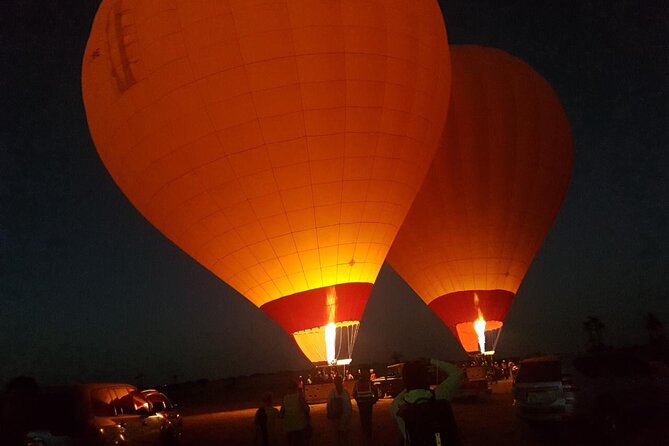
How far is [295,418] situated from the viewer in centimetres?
792

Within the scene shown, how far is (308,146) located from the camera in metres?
14.4

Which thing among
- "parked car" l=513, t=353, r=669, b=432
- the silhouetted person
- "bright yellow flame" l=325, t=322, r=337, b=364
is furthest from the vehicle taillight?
"bright yellow flame" l=325, t=322, r=337, b=364

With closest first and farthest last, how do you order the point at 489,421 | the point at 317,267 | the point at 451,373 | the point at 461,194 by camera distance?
the point at 451,373 → the point at 489,421 → the point at 317,267 → the point at 461,194

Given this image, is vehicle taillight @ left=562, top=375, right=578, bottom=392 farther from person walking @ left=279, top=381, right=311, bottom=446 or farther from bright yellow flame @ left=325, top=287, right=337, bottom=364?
bright yellow flame @ left=325, top=287, right=337, bottom=364

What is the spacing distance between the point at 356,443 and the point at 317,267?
199 inches

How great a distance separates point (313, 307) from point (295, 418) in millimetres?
7389

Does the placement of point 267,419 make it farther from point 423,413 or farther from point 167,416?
point 423,413

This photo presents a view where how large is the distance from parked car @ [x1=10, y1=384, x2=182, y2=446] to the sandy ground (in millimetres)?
3440

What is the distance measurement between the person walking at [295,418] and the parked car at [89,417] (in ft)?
6.51

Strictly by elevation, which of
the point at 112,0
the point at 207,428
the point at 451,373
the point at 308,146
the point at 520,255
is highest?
the point at 112,0

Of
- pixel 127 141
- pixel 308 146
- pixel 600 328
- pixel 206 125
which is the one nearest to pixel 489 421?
pixel 308 146

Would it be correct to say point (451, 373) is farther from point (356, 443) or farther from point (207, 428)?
point (207, 428)

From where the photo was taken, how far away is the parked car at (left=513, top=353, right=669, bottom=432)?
30.3 feet

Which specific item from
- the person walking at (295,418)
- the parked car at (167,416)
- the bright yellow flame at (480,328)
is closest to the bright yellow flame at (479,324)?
the bright yellow flame at (480,328)
